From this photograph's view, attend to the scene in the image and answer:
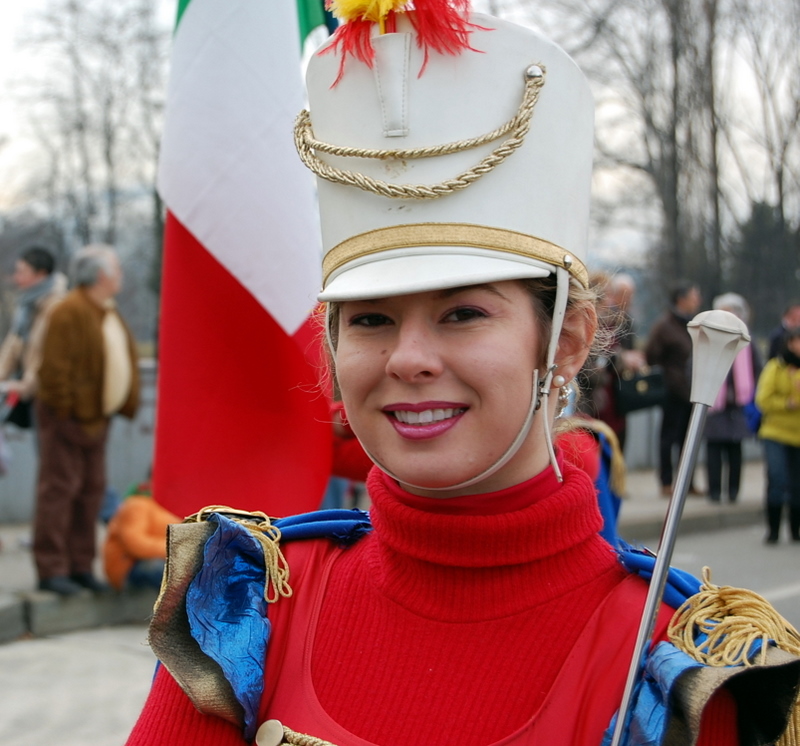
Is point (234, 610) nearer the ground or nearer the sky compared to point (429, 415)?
nearer the ground

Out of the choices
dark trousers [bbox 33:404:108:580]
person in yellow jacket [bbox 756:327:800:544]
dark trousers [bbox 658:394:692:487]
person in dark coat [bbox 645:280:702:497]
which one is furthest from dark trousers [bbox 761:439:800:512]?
dark trousers [bbox 33:404:108:580]

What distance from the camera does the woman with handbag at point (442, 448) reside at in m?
1.49

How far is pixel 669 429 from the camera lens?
32.6ft

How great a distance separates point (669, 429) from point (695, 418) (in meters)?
8.85

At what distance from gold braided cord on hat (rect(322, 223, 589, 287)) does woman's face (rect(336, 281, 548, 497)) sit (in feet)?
0.20

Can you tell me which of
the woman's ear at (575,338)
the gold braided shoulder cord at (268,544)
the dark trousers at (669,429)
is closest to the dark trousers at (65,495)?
the gold braided shoulder cord at (268,544)

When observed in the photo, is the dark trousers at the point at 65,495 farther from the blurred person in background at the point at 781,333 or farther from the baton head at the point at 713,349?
the blurred person in background at the point at 781,333

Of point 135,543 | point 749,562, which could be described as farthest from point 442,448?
point 749,562

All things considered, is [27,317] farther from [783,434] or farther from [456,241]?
[783,434]

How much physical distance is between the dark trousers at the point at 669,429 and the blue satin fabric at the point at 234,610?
337 inches

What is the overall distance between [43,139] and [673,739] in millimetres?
19552

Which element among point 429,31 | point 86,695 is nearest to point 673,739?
point 429,31

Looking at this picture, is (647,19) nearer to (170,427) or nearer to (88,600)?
(88,600)

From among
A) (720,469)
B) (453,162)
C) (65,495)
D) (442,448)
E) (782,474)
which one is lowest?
(720,469)
